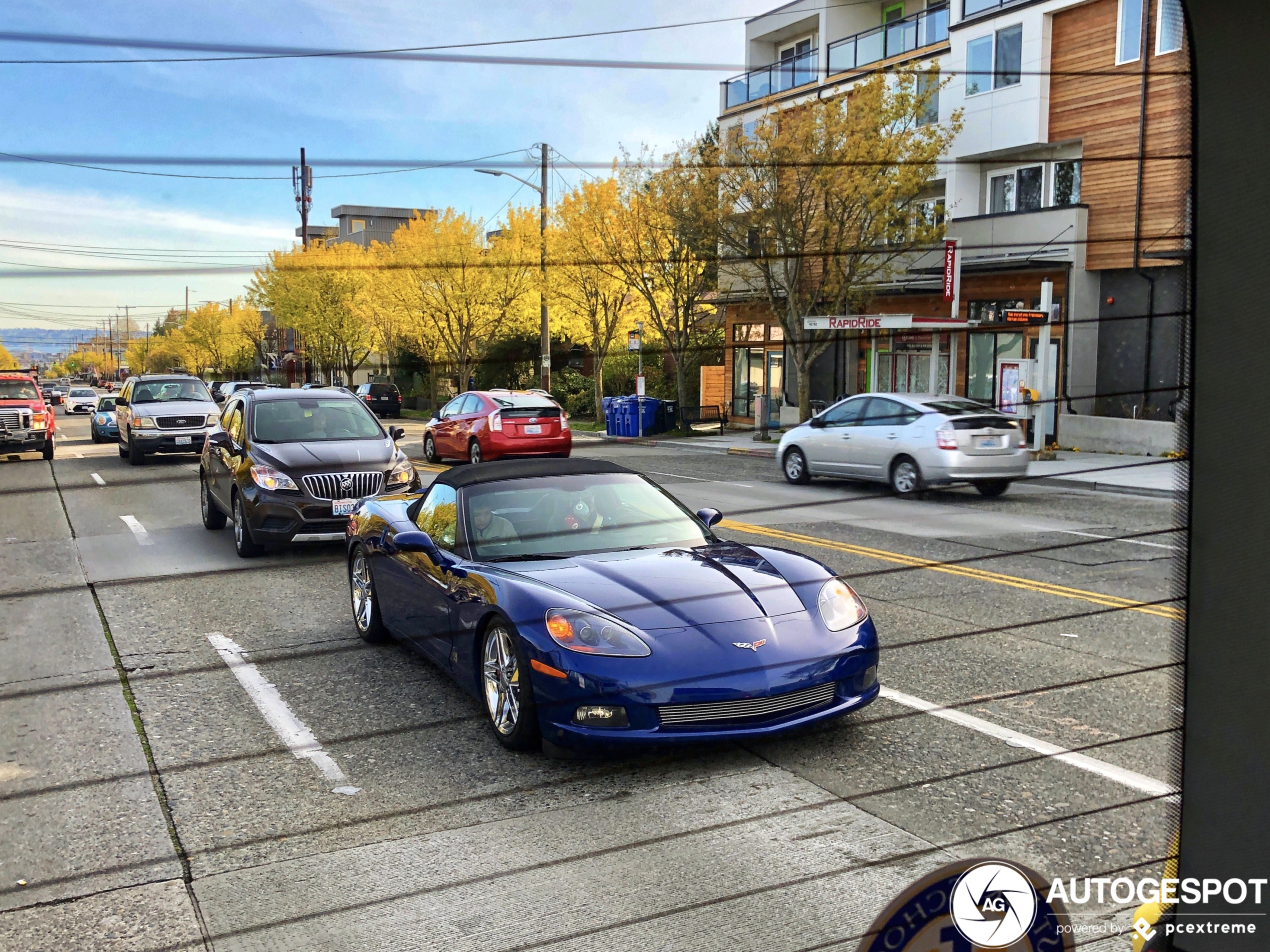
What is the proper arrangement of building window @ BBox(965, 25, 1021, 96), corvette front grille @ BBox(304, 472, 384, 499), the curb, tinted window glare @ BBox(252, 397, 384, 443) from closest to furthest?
corvette front grille @ BBox(304, 472, 384, 499) → tinted window glare @ BBox(252, 397, 384, 443) → the curb → building window @ BBox(965, 25, 1021, 96)

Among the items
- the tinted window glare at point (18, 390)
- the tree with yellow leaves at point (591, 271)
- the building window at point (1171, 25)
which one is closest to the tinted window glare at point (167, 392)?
the tinted window glare at point (18, 390)

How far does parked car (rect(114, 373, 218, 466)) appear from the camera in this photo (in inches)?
790

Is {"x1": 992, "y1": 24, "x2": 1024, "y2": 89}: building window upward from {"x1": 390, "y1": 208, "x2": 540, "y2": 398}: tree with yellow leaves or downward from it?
upward

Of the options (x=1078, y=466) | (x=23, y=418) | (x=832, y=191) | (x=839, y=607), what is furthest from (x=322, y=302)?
(x=832, y=191)

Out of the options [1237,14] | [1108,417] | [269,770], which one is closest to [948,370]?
Answer: [1108,417]

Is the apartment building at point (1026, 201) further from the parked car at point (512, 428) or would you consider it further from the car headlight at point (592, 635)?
the car headlight at point (592, 635)

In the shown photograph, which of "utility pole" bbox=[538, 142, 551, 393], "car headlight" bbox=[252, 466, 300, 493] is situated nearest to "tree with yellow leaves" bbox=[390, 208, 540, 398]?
"utility pole" bbox=[538, 142, 551, 393]

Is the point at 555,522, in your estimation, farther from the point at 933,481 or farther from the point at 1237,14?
the point at 933,481

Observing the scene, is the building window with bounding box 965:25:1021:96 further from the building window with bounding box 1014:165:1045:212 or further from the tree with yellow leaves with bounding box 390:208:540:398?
the tree with yellow leaves with bounding box 390:208:540:398

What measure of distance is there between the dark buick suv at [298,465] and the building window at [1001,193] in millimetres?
19341

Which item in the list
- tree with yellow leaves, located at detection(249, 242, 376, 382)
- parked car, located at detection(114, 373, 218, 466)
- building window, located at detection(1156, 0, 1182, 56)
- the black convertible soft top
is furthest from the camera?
parked car, located at detection(114, 373, 218, 466)

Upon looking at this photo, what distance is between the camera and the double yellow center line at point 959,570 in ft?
27.6

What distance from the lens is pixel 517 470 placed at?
259 inches

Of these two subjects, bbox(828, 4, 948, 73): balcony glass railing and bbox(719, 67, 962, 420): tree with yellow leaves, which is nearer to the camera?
bbox(719, 67, 962, 420): tree with yellow leaves
